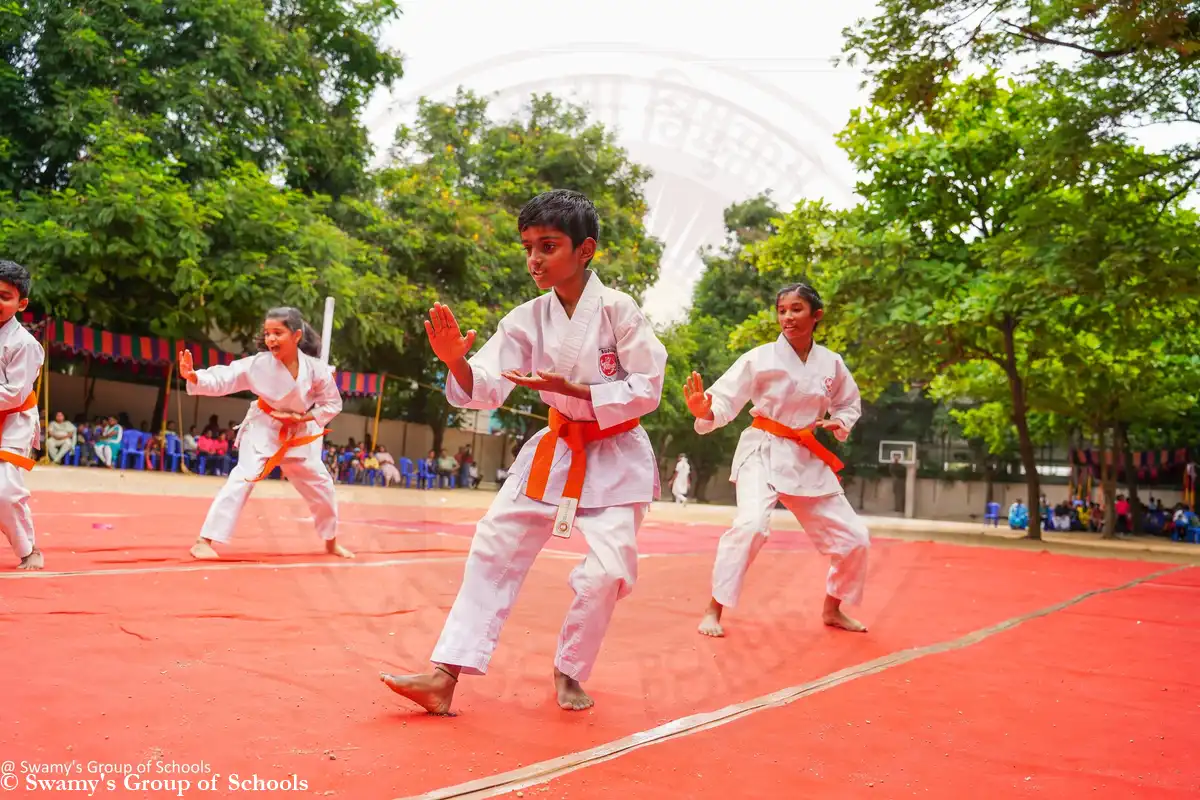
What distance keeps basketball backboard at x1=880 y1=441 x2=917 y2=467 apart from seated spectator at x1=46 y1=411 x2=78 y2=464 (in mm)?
25436

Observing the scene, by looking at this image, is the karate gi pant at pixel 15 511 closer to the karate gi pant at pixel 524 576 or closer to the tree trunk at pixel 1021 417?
the karate gi pant at pixel 524 576

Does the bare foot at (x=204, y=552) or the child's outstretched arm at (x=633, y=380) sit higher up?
the child's outstretched arm at (x=633, y=380)

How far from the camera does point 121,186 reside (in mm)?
14688

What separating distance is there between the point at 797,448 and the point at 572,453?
204 centimetres

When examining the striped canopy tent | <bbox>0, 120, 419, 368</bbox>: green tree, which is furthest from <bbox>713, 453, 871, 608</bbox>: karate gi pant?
the striped canopy tent

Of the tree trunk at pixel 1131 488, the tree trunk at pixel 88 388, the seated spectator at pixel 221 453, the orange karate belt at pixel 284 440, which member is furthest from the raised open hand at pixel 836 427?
the tree trunk at pixel 1131 488

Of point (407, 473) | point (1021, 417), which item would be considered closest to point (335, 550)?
point (1021, 417)

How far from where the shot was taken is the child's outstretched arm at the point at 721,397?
400 cm

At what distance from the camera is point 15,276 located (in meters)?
4.68

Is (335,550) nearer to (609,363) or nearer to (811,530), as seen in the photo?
(811,530)

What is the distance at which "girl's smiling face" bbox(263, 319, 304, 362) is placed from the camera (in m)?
5.96

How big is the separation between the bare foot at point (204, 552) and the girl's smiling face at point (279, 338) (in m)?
1.17

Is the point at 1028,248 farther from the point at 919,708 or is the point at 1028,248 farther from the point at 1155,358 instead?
the point at 1155,358

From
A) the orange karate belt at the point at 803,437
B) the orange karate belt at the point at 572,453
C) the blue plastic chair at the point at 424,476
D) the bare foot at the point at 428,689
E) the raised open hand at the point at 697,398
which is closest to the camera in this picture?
the bare foot at the point at 428,689
